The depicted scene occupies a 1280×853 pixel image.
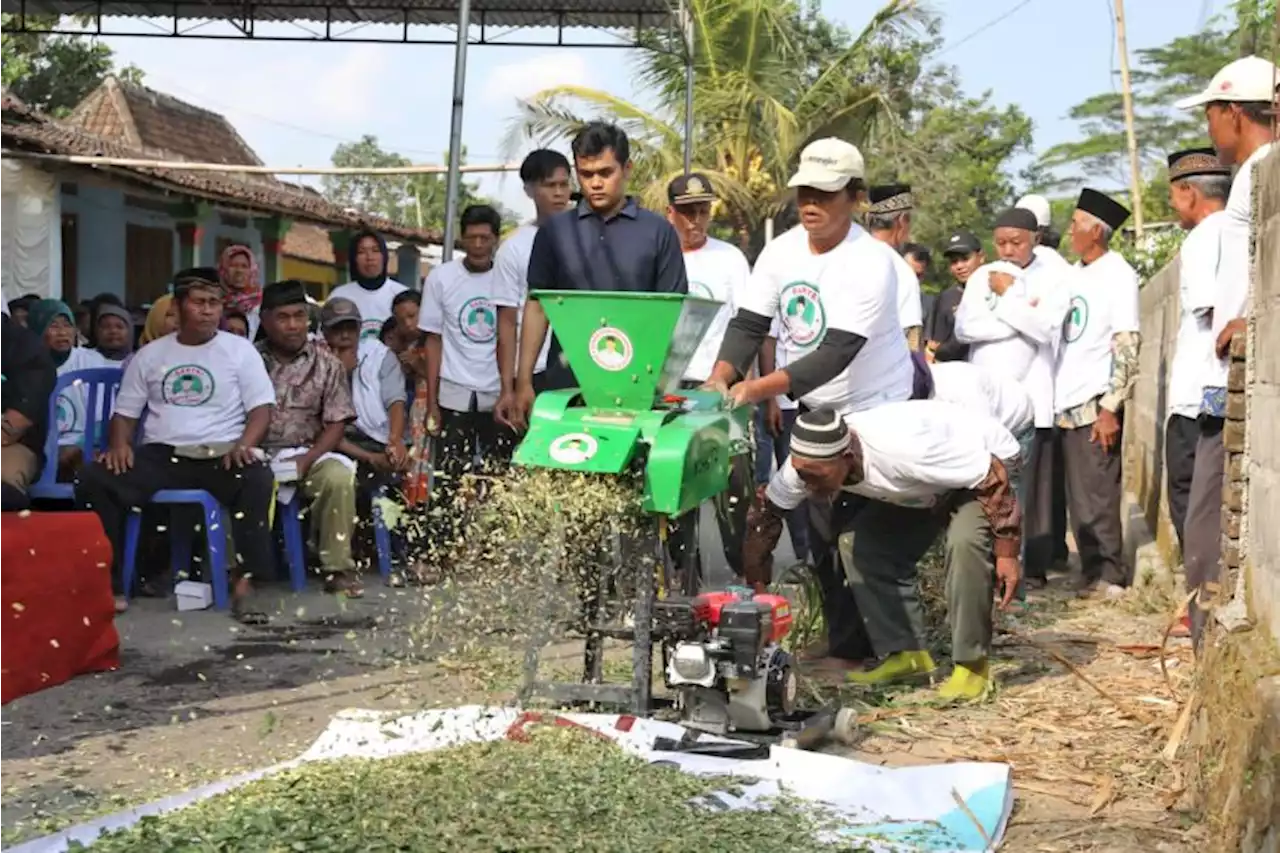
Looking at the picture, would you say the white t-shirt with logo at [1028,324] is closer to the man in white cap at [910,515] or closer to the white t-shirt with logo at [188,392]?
the man in white cap at [910,515]

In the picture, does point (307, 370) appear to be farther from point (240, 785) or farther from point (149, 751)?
point (240, 785)

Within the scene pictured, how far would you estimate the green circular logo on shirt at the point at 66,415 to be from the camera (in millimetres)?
8227

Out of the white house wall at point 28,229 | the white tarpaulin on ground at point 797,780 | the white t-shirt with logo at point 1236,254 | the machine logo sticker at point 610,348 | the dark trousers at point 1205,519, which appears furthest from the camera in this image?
the white house wall at point 28,229

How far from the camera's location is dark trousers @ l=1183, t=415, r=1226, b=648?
5.22 metres

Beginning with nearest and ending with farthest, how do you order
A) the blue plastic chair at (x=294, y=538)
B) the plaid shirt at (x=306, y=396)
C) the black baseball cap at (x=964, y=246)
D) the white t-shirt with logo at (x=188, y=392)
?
the white t-shirt with logo at (x=188, y=392) < the blue plastic chair at (x=294, y=538) < the plaid shirt at (x=306, y=396) < the black baseball cap at (x=964, y=246)

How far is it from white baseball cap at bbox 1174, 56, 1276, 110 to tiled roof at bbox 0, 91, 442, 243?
13720 millimetres

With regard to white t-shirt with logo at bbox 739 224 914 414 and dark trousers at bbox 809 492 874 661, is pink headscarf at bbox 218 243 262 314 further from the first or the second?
dark trousers at bbox 809 492 874 661

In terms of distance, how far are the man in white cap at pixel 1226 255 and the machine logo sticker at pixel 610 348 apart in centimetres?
201

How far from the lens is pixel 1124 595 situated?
27.0ft

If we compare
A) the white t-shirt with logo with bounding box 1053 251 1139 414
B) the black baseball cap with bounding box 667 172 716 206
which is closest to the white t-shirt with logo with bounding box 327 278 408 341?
the black baseball cap with bounding box 667 172 716 206

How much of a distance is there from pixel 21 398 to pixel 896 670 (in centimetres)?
384

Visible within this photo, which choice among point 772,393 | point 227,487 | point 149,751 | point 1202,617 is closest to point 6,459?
point 227,487

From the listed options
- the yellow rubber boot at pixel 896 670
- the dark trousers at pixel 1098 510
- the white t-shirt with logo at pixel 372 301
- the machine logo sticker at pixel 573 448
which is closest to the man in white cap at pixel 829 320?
the yellow rubber boot at pixel 896 670

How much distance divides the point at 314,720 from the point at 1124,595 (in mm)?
4659
